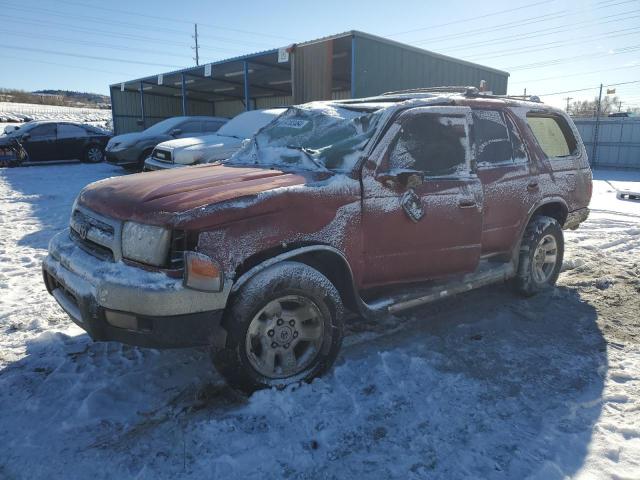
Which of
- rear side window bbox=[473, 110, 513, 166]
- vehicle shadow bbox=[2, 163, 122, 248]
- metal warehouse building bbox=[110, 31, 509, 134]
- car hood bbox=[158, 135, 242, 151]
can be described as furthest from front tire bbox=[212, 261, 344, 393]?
metal warehouse building bbox=[110, 31, 509, 134]

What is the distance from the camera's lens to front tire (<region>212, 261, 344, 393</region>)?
105 inches

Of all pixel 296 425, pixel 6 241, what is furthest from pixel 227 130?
pixel 296 425

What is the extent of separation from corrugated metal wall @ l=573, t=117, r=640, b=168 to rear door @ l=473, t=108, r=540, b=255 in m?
18.2

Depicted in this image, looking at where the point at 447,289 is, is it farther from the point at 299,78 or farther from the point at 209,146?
the point at 299,78

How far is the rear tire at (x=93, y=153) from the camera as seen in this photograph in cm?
1641

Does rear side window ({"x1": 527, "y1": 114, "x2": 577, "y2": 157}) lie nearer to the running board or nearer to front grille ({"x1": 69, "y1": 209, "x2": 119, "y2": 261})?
the running board

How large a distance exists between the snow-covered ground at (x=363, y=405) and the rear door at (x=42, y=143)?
1342 centimetres

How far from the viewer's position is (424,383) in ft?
10.0

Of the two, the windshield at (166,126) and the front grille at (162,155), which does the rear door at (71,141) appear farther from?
the front grille at (162,155)

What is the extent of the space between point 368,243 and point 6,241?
5.29 meters

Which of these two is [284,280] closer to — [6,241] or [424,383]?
[424,383]

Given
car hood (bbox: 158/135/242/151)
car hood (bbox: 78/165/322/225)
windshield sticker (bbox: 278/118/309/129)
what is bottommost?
car hood (bbox: 78/165/322/225)

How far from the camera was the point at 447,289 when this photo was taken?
3.66 metres

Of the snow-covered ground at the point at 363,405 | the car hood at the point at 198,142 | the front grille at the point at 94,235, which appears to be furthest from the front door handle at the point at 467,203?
the car hood at the point at 198,142
